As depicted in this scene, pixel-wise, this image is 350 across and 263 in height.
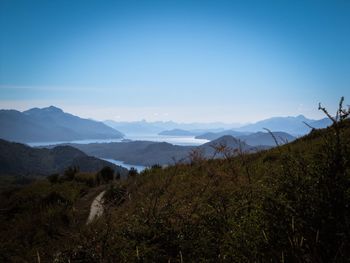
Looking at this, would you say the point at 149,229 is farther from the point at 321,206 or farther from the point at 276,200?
the point at 321,206

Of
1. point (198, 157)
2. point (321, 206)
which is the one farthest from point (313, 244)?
point (198, 157)

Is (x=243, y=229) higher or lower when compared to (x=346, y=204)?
lower

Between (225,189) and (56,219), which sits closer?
(225,189)

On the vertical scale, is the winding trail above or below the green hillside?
below

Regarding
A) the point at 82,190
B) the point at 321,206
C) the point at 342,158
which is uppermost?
the point at 342,158

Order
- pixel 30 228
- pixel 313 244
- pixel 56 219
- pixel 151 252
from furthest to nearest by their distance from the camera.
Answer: pixel 56 219 < pixel 30 228 < pixel 151 252 < pixel 313 244

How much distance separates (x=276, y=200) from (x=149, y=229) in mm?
2422

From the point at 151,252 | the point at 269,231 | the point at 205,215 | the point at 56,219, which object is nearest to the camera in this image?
the point at 269,231

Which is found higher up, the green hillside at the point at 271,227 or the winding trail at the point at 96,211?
the green hillside at the point at 271,227

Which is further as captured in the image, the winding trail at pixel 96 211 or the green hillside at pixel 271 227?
the winding trail at pixel 96 211

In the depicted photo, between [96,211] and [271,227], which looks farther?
[96,211]

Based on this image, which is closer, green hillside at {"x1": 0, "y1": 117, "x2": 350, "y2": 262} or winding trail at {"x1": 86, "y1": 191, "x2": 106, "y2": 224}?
green hillside at {"x1": 0, "y1": 117, "x2": 350, "y2": 262}

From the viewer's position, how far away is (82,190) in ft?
71.9

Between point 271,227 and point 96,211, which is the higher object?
point 271,227
